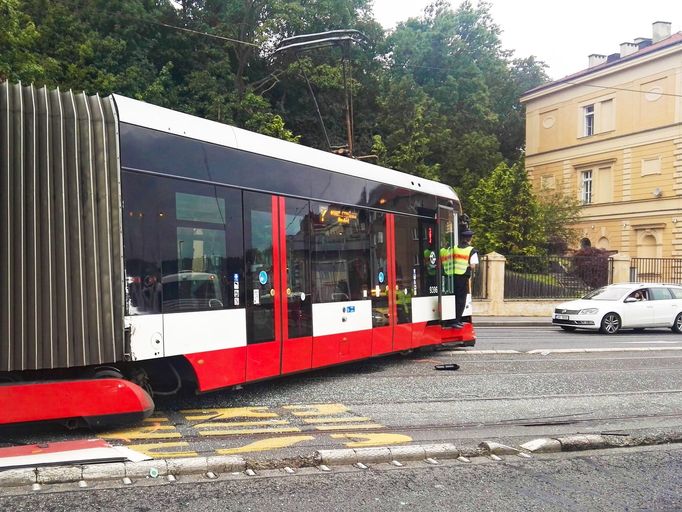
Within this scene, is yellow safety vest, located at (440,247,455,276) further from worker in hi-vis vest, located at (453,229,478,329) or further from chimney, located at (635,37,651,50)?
chimney, located at (635,37,651,50)

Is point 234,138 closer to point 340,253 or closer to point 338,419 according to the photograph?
point 340,253

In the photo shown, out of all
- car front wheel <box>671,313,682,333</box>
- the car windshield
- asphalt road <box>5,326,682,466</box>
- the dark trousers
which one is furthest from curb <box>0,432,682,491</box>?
car front wheel <box>671,313,682,333</box>

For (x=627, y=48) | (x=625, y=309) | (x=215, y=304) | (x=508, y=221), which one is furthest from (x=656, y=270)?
(x=215, y=304)

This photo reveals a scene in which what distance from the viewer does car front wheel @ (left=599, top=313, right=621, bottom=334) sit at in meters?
19.1

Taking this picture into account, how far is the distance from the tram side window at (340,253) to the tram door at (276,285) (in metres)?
0.25

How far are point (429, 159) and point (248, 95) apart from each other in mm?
14959

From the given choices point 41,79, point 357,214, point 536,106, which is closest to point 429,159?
point 536,106

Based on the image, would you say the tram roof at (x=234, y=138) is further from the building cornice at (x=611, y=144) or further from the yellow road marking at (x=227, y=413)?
the building cornice at (x=611, y=144)

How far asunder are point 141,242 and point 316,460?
2.65 meters

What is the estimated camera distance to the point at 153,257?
6293 mm

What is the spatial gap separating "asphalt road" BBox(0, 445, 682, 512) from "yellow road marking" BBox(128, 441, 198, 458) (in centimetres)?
59

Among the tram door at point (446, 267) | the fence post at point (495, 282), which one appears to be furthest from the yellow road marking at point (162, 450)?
the fence post at point (495, 282)

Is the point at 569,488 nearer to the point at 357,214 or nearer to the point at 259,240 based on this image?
the point at 259,240

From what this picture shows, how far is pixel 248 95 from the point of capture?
3119 centimetres
